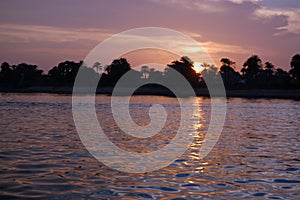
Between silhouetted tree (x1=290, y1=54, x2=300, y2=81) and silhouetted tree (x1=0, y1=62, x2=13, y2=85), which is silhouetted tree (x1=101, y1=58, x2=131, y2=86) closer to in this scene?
silhouetted tree (x1=0, y1=62, x2=13, y2=85)

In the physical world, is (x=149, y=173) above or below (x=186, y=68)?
below

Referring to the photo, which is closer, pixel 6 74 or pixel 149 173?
pixel 149 173

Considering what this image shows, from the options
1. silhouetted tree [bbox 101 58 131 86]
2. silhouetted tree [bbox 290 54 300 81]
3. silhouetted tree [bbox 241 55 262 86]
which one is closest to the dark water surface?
silhouetted tree [bbox 290 54 300 81]

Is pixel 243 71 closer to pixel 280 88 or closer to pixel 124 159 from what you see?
pixel 280 88

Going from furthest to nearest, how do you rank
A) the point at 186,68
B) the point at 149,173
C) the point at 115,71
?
the point at 115,71 → the point at 186,68 → the point at 149,173

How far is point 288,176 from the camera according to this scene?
1227 centimetres

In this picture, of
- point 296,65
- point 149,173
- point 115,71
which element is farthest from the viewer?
point 115,71

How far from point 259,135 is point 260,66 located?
138 metres

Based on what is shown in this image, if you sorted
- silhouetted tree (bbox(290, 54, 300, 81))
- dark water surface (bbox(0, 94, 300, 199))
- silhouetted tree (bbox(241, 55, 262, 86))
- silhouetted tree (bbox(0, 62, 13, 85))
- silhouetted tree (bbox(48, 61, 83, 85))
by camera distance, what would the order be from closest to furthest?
dark water surface (bbox(0, 94, 300, 199)) → silhouetted tree (bbox(290, 54, 300, 81)) → silhouetted tree (bbox(241, 55, 262, 86)) → silhouetted tree (bbox(48, 61, 83, 85)) → silhouetted tree (bbox(0, 62, 13, 85))

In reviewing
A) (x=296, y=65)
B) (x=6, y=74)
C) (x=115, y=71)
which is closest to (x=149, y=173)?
(x=296, y=65)

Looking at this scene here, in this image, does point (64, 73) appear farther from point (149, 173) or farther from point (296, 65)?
point (149, 173)

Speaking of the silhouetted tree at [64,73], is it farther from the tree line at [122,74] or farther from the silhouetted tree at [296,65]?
the silhouetted tree at [296,65]

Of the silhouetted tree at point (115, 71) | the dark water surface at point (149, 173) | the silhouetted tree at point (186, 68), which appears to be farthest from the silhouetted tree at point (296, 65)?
the dark water surface at point (149, 173)

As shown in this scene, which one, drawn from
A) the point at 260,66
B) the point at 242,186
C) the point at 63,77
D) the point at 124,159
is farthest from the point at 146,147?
the point at 63,77
